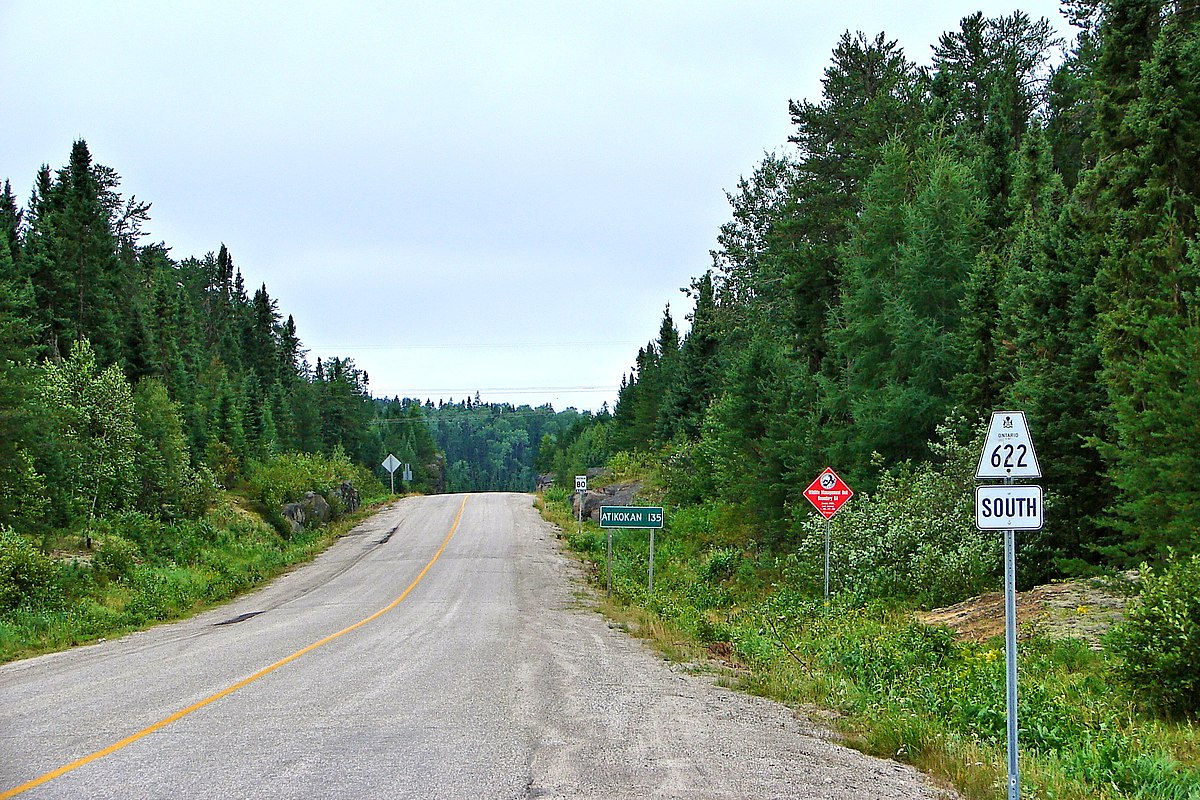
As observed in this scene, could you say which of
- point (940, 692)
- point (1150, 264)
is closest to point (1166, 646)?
point (940, 692)

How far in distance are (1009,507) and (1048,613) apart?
9401 mm

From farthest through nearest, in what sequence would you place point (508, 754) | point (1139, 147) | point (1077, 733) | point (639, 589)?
point (639, 589)
point (1139, 147)
point (1077, 733)
point (508, 754)

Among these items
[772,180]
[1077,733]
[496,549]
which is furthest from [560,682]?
[772,180]

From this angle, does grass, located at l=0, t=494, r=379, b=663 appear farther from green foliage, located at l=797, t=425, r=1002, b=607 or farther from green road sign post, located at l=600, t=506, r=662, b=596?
green foliage, located at l=797, t=425, r=1002, b=607

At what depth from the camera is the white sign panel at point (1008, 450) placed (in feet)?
23.3

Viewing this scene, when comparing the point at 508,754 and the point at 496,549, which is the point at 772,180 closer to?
the point at 496,549

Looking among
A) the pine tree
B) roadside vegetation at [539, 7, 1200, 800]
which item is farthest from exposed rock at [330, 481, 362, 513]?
the pine tree

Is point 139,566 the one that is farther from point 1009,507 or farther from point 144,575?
point 1009,507

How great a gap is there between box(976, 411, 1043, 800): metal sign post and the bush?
395 cm

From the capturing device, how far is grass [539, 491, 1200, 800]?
750 centimetres

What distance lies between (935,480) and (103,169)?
68967 millimetres

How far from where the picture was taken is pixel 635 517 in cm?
2312

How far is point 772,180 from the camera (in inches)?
1781

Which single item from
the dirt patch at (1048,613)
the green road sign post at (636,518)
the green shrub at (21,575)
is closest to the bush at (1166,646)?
the dirt patch at (1048,613)
